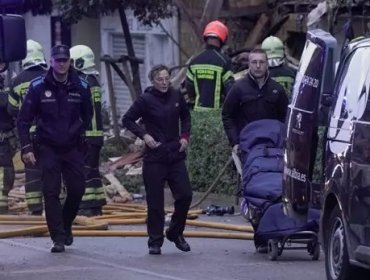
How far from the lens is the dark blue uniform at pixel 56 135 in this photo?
12.3 metres

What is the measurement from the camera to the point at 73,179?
40.8ft

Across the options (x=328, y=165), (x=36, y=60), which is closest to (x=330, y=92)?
(x=328, y=165)

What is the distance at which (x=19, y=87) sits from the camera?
15203mm

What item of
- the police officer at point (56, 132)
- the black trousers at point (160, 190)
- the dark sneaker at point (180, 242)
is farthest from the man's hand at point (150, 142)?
the dark sneaker at point (180, 242)

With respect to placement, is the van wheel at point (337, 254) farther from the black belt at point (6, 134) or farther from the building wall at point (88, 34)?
the building wall at point (88, 34)

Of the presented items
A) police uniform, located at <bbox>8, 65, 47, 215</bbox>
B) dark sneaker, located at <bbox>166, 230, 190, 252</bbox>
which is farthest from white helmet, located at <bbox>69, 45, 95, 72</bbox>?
dark sneaker, located at <bbox>166, 230, 190, 252</bbox>

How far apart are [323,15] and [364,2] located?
1040 mm

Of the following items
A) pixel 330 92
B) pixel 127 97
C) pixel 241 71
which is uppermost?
pixel 330 92

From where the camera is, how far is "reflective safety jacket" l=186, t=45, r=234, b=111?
16.4 metres

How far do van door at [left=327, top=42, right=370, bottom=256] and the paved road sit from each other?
4.84ft

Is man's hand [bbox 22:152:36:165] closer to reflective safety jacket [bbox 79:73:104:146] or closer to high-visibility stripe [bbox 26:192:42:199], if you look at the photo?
reflective safety jacket [bbox 79:73:104:146]

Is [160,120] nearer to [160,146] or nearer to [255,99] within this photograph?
[160,146]

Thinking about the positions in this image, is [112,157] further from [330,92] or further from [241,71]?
[330,92]

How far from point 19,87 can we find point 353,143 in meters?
6.52
